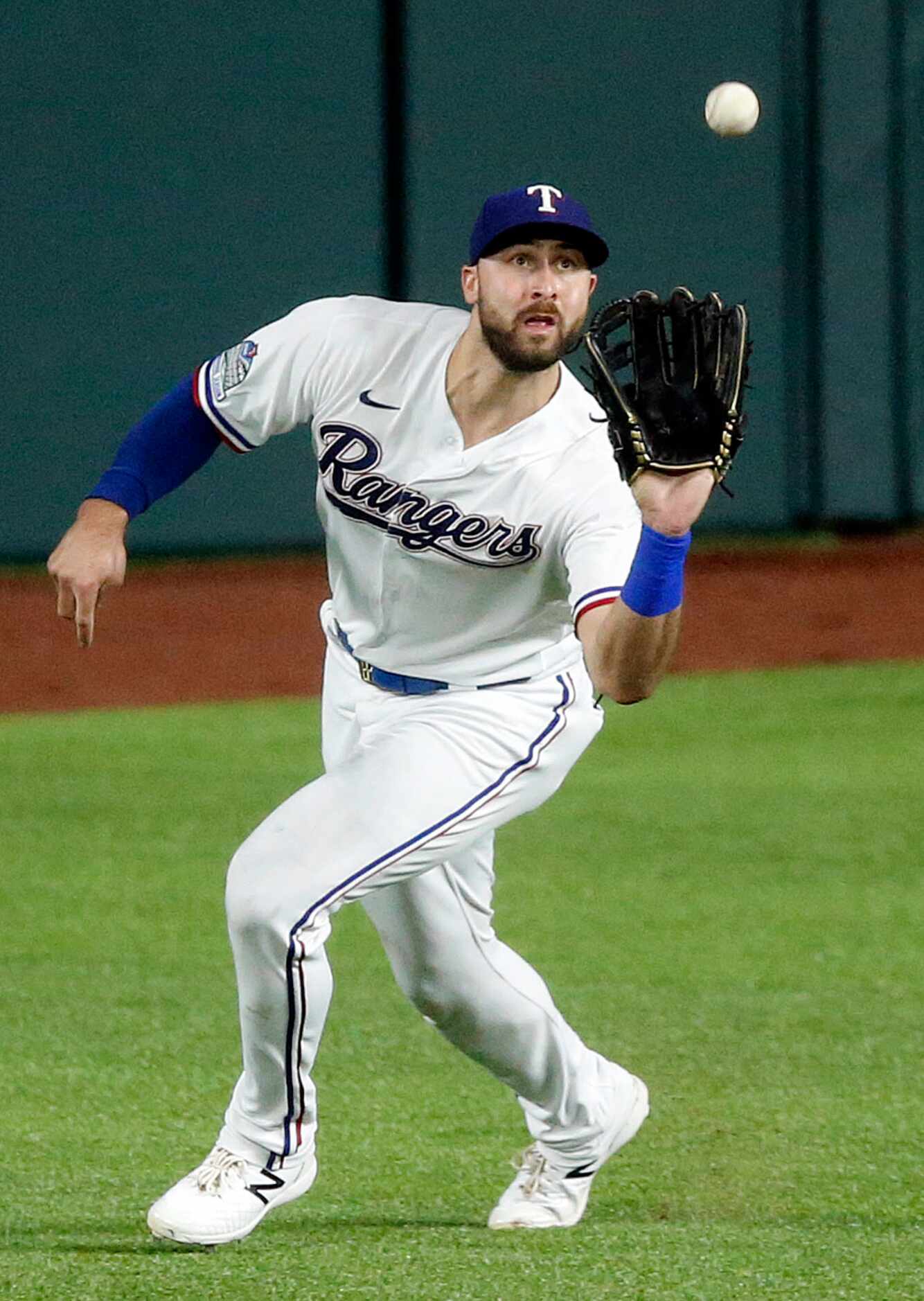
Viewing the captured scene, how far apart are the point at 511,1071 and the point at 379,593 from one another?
2.85 feet

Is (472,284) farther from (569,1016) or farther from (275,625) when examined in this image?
(275,625)

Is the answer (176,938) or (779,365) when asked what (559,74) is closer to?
(779,365)

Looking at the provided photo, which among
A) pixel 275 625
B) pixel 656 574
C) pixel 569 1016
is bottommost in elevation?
pixel 275 625

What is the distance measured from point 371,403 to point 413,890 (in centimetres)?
85

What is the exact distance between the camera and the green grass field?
3.54 meters

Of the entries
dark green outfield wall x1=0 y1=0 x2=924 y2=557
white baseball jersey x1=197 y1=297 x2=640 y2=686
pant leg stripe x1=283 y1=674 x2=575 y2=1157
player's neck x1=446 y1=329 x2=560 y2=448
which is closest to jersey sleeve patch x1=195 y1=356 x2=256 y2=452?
white baseball jersey x1=197 y1=297 x2=640 y2=686

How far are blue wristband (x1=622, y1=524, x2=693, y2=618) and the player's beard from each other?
0.57m

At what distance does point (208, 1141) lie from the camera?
4340 mm

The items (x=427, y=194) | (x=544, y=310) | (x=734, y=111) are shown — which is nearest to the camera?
(x=544, y=310)

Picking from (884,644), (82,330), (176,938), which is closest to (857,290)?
(884,644)

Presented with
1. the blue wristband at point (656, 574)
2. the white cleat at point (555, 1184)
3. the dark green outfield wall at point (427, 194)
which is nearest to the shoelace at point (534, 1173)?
the white cleat at point (555, 1184)

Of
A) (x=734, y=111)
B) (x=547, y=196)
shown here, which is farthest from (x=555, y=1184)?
(x=734, y=111)

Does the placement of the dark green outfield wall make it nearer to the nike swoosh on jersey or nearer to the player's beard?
the nike swoosh on jersey

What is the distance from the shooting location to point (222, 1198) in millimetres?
3621
